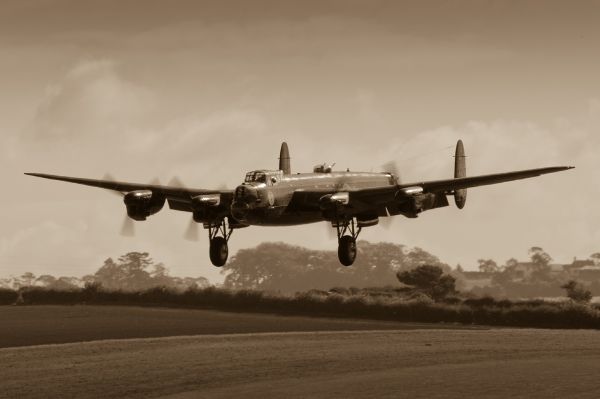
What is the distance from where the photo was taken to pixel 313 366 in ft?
240

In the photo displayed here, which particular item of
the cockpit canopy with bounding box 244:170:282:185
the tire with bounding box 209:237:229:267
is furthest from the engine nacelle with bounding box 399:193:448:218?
the tire with bounding box 209:237:229:267

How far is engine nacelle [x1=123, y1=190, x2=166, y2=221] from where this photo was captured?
65312mm

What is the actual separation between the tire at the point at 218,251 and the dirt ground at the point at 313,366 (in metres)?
8.02

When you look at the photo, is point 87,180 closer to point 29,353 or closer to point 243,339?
point 29,353

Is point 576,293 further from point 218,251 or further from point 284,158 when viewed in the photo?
point 218,251

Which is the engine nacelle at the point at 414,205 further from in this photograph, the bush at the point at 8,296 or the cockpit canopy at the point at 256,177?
the bush at the point at 8,296

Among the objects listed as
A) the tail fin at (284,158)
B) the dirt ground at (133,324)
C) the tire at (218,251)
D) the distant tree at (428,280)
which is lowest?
the dirt ground at (133,324)

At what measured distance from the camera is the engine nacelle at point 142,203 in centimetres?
6531

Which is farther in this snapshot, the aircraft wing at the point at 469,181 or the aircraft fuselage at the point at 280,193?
the aircraft wing at the point at 469,181

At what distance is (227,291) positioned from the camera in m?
137

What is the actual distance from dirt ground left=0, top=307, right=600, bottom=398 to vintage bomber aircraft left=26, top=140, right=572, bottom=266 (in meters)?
8.85

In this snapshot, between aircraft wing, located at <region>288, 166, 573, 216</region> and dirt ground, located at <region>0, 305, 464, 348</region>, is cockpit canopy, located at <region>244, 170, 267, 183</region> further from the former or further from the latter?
dirt ground, located at <region>0, 305, 464, 348</region>

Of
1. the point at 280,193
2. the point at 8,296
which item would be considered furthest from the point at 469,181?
the point at 8,296

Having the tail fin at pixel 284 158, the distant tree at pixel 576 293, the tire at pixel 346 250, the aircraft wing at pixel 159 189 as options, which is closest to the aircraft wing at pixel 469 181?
the tire at pixel 346 250
